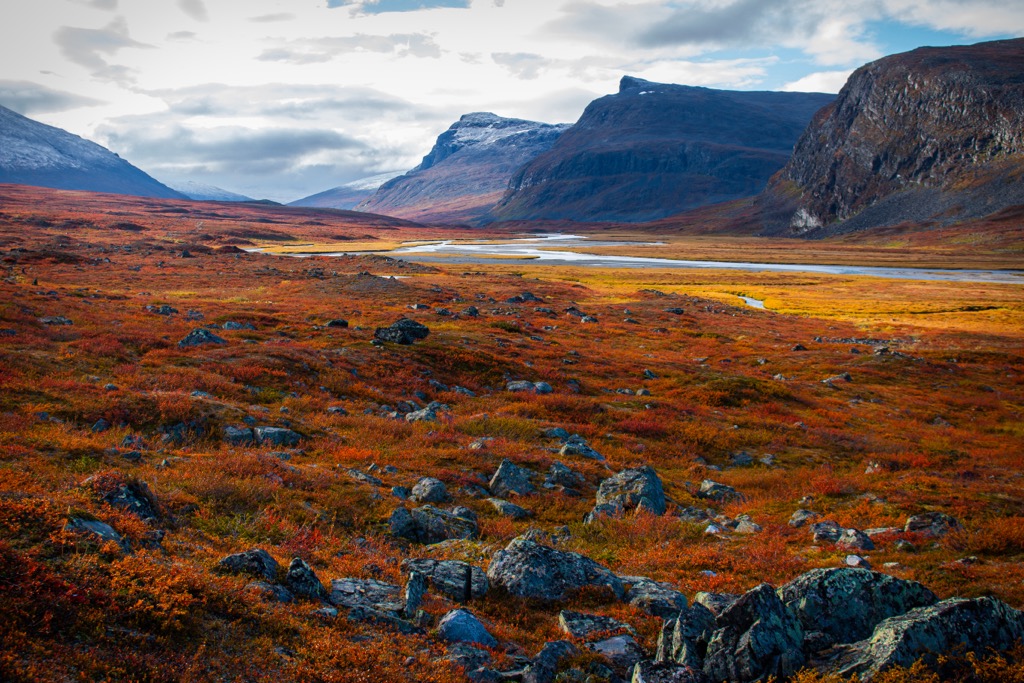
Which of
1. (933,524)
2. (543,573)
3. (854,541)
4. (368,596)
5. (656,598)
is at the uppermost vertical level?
(368,596)

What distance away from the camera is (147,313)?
3862 centimetres

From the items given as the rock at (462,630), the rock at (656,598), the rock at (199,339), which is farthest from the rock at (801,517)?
the rock at (199,339)

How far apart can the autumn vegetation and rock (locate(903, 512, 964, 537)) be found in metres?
0.50

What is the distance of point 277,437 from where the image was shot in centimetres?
1772

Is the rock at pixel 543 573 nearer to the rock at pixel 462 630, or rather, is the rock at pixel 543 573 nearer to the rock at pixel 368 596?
the rock at pixel 462 630

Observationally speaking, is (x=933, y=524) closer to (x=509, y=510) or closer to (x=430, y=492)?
(x=509, y=510)

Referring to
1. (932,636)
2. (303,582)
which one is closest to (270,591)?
(303,582)

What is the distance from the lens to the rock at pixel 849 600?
9258 millimetres

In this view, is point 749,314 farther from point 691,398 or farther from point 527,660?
point 527,660

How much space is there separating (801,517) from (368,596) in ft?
39.9

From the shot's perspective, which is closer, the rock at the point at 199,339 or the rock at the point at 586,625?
the rock at the point at 586,625

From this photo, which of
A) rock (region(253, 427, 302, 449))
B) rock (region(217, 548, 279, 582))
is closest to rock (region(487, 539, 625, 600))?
rock (region(217, 548, 279, 582))

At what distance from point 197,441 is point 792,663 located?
50.4 feet

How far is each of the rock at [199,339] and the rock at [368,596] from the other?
23060 millimetres
